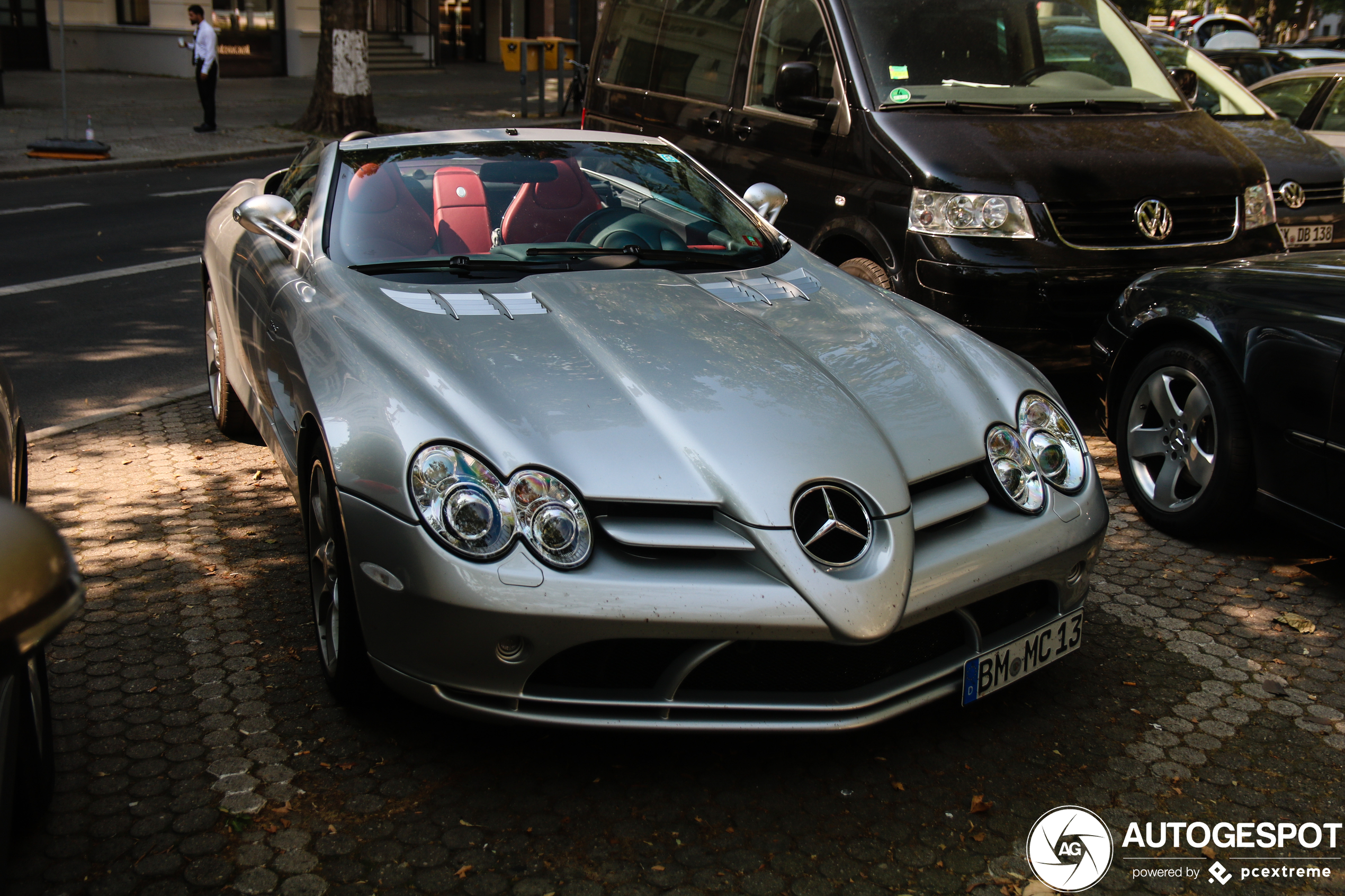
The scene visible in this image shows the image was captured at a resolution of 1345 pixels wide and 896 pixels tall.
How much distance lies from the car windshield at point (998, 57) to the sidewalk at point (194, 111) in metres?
8.32

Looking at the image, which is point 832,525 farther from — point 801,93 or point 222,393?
point 801,93

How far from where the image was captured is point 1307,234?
Result: 24.8 feet

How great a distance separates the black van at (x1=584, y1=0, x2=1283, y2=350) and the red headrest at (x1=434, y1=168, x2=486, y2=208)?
239 cm

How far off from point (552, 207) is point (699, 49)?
3.61 m

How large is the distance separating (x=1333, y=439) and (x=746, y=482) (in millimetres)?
2183

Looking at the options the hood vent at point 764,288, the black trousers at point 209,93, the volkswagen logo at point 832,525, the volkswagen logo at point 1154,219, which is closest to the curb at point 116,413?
the hood vent at point 764,288

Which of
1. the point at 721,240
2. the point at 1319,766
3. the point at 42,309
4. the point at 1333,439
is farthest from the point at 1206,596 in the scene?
the point at 42,309

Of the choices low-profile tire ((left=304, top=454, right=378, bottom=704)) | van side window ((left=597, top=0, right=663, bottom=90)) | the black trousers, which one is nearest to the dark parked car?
low-profile tire ((left=304, top=454, right=378, bottom=704))

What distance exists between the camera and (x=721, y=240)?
4.68 meters

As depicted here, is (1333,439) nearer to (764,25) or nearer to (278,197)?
(278,197)

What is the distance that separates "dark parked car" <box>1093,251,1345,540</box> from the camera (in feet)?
13.3

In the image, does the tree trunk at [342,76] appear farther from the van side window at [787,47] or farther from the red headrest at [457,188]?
the red headrest at [457,188]

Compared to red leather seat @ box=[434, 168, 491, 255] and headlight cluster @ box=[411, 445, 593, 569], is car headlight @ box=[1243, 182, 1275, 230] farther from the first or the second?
headlight cluster @ box=[411, 445, 593, 569]

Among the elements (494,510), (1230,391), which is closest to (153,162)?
(1230,391)
